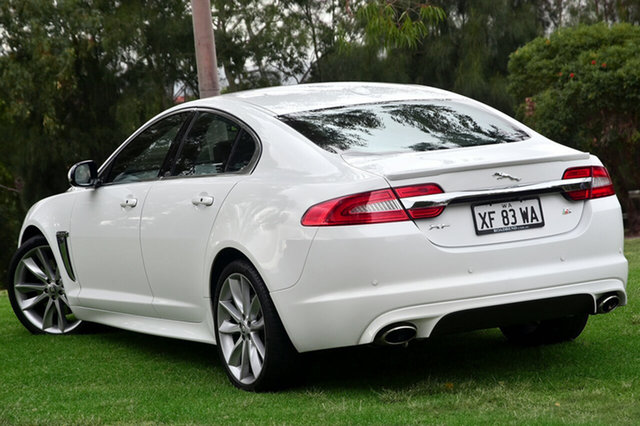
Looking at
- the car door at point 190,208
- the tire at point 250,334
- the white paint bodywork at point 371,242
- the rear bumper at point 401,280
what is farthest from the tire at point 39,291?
the rear bumper at point 401,280

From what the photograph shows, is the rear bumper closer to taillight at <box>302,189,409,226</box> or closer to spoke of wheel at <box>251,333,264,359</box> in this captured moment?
taillight at <box>302,189,409,226</box>

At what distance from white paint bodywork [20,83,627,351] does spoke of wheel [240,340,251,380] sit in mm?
376

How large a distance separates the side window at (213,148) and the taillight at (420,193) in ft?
3.61

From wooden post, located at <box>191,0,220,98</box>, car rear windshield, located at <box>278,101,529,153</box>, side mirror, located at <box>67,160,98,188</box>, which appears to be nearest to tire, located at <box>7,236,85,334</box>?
side mirror, located at <box>67,160,98,188</box>

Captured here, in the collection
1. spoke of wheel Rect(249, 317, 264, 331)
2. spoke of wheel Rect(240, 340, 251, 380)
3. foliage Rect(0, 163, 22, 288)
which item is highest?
spoke of wheel Rect(249, 317, 264, 331)

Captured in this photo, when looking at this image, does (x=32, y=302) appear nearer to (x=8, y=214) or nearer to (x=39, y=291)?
(x=39, y=291)

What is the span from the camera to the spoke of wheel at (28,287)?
26.1 ft

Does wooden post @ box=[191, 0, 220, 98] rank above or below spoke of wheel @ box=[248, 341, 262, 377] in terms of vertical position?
above

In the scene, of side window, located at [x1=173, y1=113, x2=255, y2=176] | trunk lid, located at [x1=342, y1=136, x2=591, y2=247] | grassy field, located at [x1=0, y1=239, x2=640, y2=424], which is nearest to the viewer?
grassy field, located at [x1=0, y1=239, x2=640, y2=424]

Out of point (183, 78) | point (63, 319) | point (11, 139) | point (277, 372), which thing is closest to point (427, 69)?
point (183, 78)

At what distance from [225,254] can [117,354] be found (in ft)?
5.73

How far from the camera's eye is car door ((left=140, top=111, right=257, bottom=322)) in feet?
18.9

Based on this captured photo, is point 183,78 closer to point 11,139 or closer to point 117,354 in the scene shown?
point 11,139

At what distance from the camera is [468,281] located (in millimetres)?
4945
